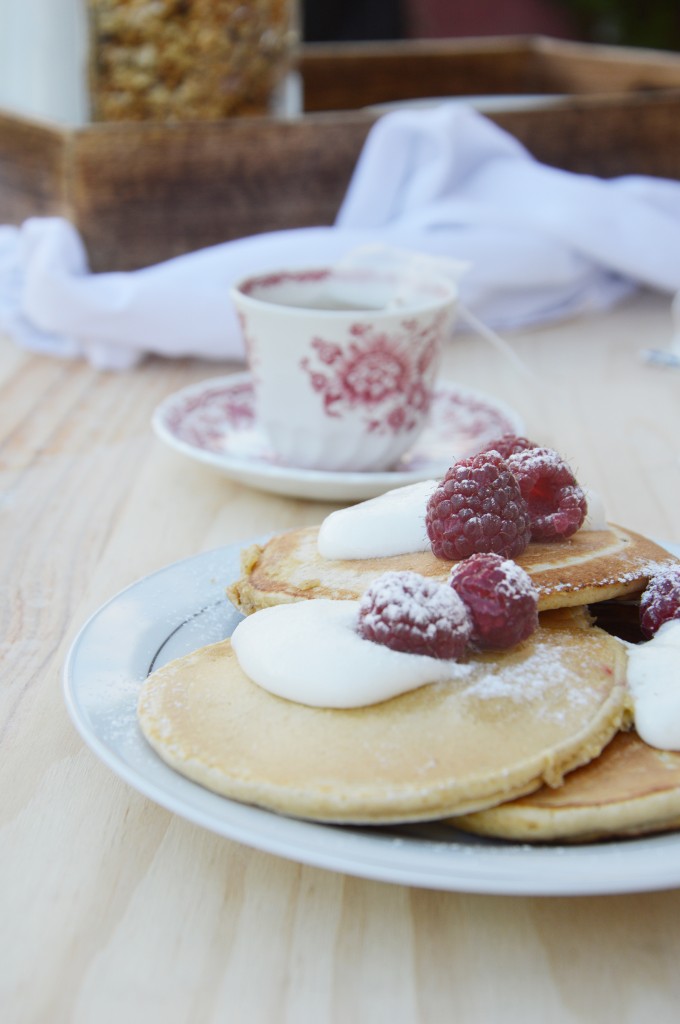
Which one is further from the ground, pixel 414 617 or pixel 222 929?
pixel 414 617

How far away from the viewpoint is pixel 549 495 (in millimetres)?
937

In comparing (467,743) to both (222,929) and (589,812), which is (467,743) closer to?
(589,812)

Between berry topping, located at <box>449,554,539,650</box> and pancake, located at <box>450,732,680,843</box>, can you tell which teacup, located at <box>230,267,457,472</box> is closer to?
berry topping, located at <box>449,554,539,650</box>

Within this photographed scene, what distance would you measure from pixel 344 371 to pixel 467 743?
2.46 feet

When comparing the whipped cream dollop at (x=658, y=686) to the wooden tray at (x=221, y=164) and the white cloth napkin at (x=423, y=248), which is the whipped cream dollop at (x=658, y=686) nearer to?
the white cloth napkin at (x=423, y=248)

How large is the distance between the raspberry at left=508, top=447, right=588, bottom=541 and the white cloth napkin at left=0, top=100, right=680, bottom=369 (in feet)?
3.26

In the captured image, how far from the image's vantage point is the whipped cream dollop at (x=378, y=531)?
0.91 m

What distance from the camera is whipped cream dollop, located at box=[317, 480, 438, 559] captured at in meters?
0.91

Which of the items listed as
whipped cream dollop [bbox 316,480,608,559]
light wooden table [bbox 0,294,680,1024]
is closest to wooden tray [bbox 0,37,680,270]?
light wooden table [bbox 0,294,680,1024]

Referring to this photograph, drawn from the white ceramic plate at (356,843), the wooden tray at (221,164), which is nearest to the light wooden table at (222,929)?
the white ceramic plate at (356,843)

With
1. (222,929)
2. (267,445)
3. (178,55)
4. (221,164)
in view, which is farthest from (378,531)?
(178,55)

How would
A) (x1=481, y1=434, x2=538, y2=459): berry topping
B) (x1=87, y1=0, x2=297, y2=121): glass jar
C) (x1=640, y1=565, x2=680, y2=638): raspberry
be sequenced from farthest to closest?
(x1=87, y1=0, x2=297, y2=121): glass jar < (x1=481, y1=434, x2=538, y2=459): berry topping < (x1=640, y1=565, x2=680, y2=638): raspberry

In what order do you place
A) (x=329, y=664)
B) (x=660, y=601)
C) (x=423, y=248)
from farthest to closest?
1. (x=423, y=248)
2. (x=660, y=601)
3. (x=329, y=664)

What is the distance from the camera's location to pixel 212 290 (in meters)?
1.82
